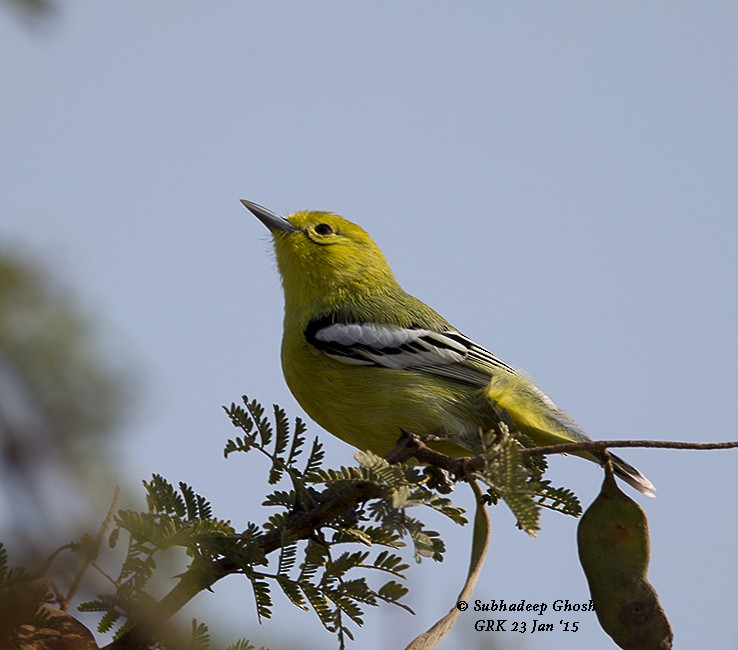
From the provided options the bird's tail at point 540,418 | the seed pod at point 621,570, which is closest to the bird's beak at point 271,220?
the bird's tail at point 540,418

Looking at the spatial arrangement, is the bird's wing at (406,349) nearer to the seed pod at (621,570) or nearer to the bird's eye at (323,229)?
the bird's eye at (323,229)

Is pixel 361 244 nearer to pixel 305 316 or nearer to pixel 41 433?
pixel 305 316

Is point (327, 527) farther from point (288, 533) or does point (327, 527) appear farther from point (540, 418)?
point (540, 418)

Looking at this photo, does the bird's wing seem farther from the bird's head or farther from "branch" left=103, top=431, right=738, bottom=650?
"branch" left=103, top=431, right=738, bottom=650

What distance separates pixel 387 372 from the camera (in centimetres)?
429

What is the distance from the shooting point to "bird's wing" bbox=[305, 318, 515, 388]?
4352 millimetres

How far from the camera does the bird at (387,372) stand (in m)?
3.98

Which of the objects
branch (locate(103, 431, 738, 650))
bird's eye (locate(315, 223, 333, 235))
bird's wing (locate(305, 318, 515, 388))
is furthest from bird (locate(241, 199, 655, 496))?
branch (locate(103, 431, 738, 650))

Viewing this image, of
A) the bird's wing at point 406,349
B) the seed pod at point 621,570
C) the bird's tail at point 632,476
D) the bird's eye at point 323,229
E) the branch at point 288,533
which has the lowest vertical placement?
the branch at point 288,533

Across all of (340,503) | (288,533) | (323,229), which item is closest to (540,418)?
(340,503)

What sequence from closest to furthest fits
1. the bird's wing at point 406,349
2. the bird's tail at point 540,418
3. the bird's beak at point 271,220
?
the bird's tail at point 540,418 → the bird's wing at point 406,349 → the bird's beak at point 271,220

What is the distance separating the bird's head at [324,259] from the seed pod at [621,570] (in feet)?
9.52

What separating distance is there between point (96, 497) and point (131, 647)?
3.54 feet

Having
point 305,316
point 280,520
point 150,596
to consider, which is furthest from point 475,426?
point 150,596
